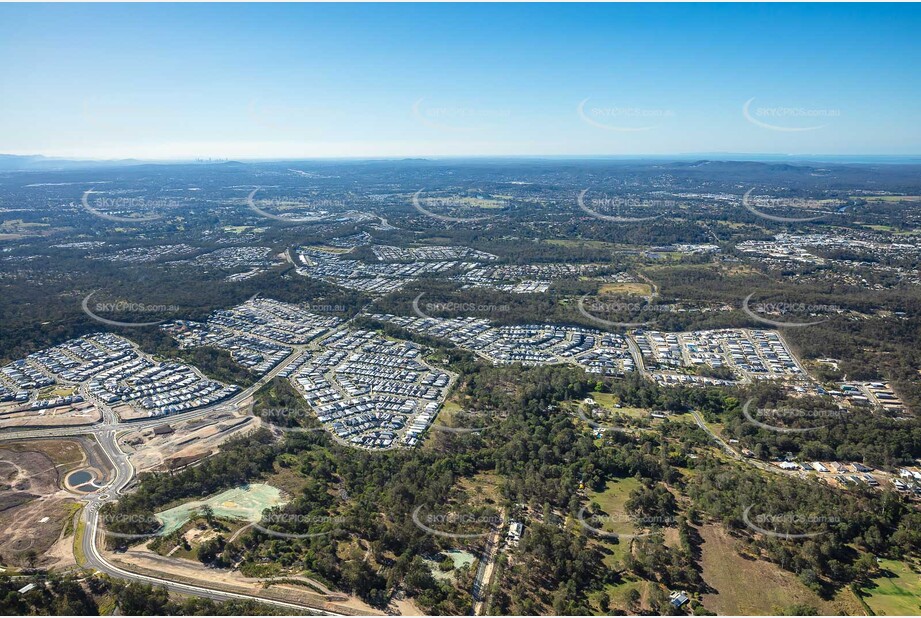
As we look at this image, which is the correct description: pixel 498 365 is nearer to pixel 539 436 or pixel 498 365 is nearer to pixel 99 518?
pixel 539 436

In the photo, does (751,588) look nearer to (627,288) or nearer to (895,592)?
(895,592)

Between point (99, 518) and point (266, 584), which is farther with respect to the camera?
point (99, 518)

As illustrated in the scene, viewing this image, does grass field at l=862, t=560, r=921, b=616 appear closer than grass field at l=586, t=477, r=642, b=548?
Yes

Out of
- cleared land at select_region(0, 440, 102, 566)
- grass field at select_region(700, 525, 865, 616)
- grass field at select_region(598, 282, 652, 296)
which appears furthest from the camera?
grass field at select_region(598, 282, 652, 296)

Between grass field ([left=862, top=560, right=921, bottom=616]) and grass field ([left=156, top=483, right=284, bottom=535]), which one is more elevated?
grass field ([left=862, top=560, right=921, bottom=616])

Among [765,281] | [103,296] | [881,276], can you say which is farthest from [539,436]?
[881,276]

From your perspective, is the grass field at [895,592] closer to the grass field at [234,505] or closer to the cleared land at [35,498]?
the grass field at [234,505]

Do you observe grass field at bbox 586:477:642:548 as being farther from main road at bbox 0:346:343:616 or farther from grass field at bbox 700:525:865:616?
main road at bbox 0:346:343:616

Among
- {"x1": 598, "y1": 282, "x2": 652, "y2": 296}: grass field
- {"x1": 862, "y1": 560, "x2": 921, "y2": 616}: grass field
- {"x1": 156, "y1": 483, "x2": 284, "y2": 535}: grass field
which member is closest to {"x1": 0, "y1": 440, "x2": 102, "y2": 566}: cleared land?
{"x1": 156, "y1": 483, "x2": 284, "y2": 535}: grass field

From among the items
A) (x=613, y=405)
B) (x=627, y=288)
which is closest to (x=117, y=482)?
(x=613, y=405)
